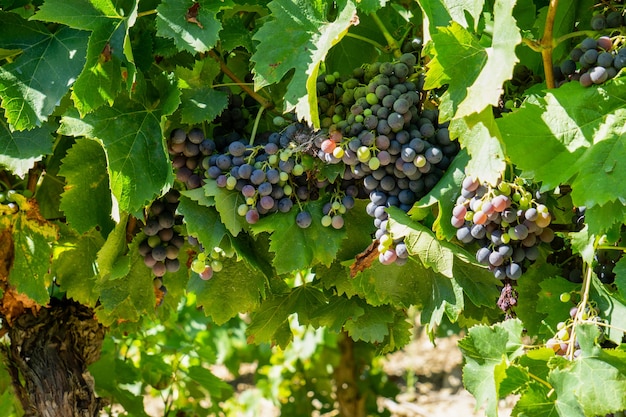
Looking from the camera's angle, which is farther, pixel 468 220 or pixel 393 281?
pixel 393 281

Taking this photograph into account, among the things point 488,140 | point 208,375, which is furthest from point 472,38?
point 208,375

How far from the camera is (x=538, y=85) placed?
1.52 m

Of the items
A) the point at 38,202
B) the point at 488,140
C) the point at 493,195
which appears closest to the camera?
the point at 488,140

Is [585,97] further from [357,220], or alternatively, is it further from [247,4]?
[247,4]

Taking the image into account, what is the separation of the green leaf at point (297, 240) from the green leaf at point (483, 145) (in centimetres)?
38

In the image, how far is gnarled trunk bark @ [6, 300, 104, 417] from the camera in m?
2.24

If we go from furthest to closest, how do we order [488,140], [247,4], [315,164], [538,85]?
[247,4]
[315,164]
[538,85]
[488,140]

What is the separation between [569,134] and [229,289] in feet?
2.76

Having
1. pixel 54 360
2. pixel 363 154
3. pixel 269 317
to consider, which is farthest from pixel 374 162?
pixel 54 360

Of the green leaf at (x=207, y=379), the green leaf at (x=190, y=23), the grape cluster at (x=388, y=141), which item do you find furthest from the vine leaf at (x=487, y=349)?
the green leaf at (x=207, y=379)

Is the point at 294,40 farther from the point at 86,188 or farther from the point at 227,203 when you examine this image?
the point at 86,188

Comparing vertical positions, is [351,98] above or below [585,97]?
below

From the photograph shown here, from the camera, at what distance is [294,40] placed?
1.53m

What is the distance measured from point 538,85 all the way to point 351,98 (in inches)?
14.6
